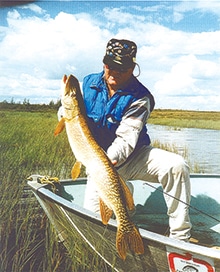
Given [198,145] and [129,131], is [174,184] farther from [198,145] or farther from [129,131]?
[198,145]

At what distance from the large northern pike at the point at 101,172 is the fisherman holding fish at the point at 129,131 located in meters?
0.13

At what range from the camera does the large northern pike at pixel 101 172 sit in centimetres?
180

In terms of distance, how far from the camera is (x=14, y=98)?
2783 millimetres

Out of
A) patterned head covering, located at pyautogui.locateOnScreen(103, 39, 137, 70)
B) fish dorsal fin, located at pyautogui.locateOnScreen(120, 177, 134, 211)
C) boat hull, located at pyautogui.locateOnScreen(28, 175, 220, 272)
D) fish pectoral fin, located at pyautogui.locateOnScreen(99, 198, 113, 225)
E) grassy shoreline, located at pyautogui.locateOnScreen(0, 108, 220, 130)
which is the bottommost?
boat hull, located at pyautogui.locateOnScreen(28, 175, 220, 272)

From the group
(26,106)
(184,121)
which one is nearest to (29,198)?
(26,106)

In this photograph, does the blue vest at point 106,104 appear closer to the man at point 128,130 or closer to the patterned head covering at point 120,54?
the man at point 128,130

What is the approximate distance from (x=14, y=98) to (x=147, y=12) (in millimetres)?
1032

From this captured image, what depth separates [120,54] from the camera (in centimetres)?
221

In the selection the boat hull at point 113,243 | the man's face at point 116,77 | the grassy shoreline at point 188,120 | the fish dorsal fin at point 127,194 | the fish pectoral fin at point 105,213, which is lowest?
the boat hull at point 113,243

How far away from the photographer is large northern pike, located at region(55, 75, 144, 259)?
1.80 m

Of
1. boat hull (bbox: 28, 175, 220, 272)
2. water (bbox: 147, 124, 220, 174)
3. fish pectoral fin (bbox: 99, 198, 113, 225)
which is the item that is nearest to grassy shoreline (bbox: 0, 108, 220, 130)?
water (bbox: 147, 124, 220, 174)

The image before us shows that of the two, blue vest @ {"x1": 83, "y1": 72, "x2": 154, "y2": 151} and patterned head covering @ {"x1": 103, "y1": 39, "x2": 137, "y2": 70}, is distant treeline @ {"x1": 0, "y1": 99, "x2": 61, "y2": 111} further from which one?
patterned head covering @ {"x1": 103, "y1": 39, "x2": 137, "y2": 70}

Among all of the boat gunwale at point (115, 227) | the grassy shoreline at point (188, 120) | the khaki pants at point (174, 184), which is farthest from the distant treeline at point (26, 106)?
the khaki pants at point (174, 184)

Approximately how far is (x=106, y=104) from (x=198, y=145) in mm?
1801
